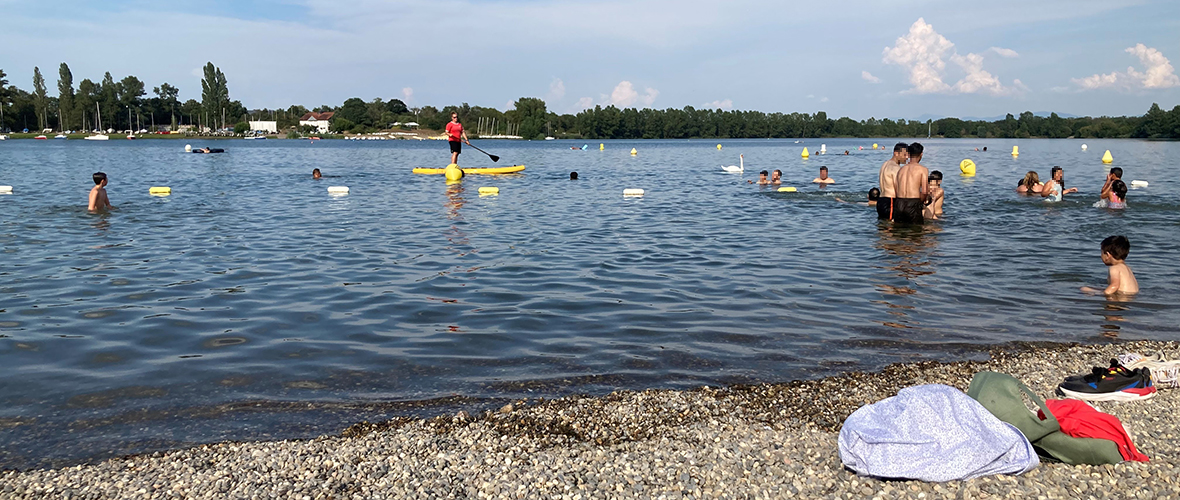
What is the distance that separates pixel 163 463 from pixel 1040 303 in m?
9.23

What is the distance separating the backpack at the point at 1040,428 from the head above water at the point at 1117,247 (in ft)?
19.2

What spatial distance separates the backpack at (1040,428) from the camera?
4293mm

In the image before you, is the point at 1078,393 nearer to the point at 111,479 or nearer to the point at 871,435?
the point at 871,435

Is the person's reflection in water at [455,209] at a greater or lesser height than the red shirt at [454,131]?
lesser

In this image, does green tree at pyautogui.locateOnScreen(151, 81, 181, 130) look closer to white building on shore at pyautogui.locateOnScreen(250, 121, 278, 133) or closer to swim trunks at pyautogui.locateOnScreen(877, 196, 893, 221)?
white building on shore at pyautogui.locateOnScreen(250, 121, 278, 133)

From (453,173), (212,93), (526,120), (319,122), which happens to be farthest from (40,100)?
(453,173)

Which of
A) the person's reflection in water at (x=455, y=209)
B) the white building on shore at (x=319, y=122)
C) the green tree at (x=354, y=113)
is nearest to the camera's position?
the person's reflection in water at (x=455, y=209)

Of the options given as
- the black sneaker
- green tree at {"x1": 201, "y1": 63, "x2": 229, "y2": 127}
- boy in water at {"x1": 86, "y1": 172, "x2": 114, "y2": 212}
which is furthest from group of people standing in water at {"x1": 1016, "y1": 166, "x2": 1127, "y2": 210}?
green tree at {"x1": 201, "y1": 63, "x2": 229, "y2": 127}

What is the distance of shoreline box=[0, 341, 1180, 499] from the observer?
166 inches

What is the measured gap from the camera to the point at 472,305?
9281 millimetres

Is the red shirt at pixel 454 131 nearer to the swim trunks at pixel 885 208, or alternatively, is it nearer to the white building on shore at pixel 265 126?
the swim trunks at pixel 885 208

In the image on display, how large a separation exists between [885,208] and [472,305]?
10546 millimetres

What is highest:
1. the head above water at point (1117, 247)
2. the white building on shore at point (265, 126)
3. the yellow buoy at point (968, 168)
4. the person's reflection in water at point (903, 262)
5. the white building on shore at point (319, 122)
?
the white building on shore at point (319, 122)

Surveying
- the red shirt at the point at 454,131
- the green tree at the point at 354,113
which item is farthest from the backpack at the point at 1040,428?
the green tree at the point at 354,113
